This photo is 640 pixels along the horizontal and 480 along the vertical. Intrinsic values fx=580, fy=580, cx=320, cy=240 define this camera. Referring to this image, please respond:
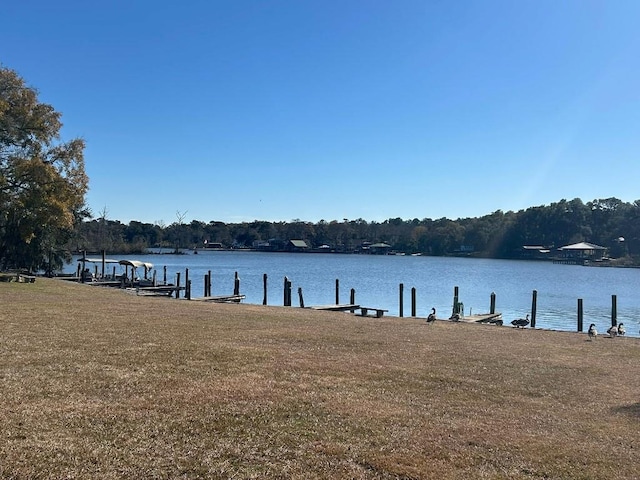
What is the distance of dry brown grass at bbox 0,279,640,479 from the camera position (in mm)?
5770

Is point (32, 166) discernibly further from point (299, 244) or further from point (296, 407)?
point (299, 244)

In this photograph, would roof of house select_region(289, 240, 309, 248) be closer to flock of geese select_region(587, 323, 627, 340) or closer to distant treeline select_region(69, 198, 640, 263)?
distant treeline select_region(69, 198, 640, 263)

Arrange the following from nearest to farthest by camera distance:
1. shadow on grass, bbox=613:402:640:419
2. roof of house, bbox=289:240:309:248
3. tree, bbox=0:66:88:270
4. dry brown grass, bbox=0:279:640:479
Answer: dry brown grass, bbox=0:279:640:479 → shadow on grass, bbox=613:402:640:419 → tree, bbox=0:66:88:270 → roof of house, bbox=289:240:309:248

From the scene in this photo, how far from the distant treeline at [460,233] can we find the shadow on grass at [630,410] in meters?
101

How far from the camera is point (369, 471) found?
18.6 feet

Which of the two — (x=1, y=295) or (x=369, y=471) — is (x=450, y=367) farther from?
(x=1, y=295)

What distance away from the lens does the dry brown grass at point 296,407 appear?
5.77 meters

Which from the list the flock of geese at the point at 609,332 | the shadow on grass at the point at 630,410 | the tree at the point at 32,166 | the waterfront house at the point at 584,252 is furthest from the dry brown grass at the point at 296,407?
the waterfront house at the point at 584,252

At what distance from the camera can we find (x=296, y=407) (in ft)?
25.5

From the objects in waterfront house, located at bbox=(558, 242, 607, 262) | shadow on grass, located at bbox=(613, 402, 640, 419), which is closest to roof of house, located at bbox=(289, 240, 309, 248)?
waterfront house, located at bbox=(558, 242, 607, 262)

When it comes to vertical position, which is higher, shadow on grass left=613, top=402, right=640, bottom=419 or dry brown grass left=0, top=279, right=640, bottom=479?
dry brown grass left=0, top=279, right=640, bottom=479

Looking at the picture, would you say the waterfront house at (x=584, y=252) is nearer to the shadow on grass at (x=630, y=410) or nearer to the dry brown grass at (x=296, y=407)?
the dry brown grass at (x=296, y=407)

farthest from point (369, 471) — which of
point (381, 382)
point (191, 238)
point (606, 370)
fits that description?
point (191, 238)

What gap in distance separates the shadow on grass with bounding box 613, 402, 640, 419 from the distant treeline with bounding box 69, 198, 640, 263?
333ft
